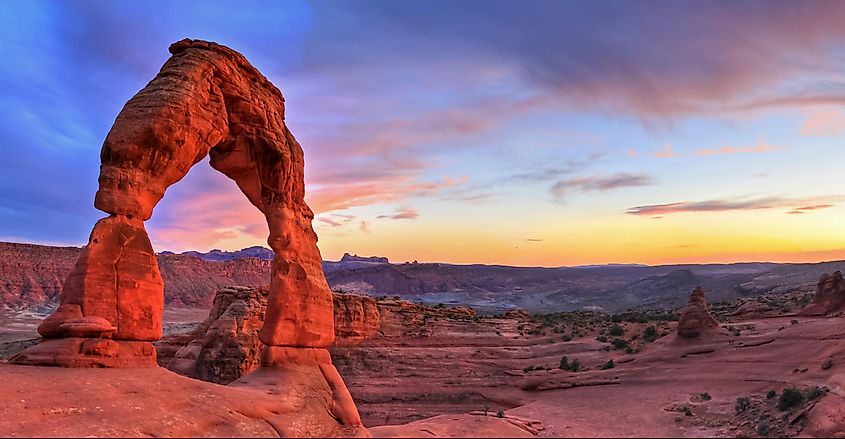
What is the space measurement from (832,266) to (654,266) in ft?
230

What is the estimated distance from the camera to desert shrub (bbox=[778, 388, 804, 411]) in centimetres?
1516

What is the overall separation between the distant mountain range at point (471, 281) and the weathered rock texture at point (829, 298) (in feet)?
72.8

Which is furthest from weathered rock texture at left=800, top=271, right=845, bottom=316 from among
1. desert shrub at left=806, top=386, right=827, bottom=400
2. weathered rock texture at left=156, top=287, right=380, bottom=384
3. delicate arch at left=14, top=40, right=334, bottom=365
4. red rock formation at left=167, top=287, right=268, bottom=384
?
red rock formation at left=167, top=287, right=268, bottom=384

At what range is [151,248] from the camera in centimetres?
1097

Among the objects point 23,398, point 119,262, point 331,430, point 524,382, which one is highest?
point 119,262

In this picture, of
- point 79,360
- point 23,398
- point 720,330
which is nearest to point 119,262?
point 79,360

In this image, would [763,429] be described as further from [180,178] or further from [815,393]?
[180,178]

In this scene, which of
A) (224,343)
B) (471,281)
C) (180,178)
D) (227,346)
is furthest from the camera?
(471,281)

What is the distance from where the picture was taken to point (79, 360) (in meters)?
9.55

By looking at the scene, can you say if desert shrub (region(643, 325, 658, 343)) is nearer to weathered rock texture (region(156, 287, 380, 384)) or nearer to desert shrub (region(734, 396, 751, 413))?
desert shrub (region(734, 396, 751, 413))

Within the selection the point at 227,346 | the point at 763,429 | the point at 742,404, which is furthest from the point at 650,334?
the point at 227,346

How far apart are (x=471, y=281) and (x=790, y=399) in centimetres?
11744

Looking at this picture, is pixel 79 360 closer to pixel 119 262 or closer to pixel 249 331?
pixel 119 262

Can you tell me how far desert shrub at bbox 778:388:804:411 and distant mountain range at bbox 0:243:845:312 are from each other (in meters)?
40.0
